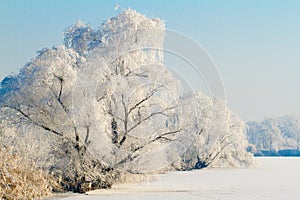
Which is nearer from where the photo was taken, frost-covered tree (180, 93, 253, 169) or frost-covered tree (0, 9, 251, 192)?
frost-covered tree (0, 9, 251, 192)

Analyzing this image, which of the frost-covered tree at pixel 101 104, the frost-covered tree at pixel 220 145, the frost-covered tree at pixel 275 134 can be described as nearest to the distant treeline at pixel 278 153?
the frost-covered tree at pixel 275 134

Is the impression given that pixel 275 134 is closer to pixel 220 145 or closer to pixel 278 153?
pixel 278 153

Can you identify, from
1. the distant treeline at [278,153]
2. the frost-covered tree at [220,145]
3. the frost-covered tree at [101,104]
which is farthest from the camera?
the distant treeline at [278,153]

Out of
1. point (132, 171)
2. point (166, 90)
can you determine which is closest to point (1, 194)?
point (132, 171)

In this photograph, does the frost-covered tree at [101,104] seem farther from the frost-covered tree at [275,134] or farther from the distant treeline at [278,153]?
the frost-covered tree at [275,134]

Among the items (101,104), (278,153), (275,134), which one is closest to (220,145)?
(101,104)

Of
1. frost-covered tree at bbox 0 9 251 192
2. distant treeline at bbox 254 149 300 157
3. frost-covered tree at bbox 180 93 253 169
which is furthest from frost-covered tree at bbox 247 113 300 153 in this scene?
frost-covered tree at bbox 0 9 251 192

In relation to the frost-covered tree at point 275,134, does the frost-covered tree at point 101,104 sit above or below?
below

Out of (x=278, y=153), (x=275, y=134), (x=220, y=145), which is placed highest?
(x=275, y=134)

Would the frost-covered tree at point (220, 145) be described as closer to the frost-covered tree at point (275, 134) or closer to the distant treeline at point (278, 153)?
the distant treeline at point (278, 153)

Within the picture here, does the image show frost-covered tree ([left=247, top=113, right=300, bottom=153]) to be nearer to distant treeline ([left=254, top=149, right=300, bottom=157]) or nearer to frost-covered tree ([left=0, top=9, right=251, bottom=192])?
distant treeline ([left=254, top=149, right=300, bottom=157])

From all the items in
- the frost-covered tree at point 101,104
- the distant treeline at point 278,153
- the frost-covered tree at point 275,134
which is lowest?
the frost-covered tree at point 101,104

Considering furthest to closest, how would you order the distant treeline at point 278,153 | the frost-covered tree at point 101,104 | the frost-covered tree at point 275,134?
the frost-covered tree at point 275,134
the distant treeline at point 278,153
the frost-covered tree at point 101,104

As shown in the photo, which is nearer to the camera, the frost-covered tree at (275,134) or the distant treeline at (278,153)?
the distant treeline at (278,153)
